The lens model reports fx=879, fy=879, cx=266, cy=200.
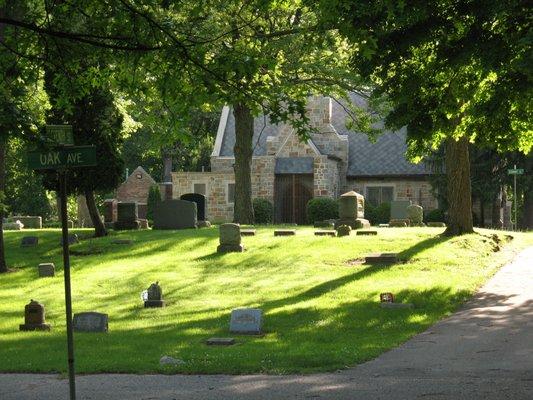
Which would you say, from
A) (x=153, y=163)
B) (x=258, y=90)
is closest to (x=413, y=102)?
(x=258, y=90)

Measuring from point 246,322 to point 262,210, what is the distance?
3248 cm

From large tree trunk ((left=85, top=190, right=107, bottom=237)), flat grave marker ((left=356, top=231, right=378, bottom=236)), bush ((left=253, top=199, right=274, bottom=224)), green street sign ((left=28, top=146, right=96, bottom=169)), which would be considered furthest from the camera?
bush ((left=253, top=199, right=274, bottom=224))

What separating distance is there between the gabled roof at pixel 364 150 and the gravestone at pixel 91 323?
3301cm

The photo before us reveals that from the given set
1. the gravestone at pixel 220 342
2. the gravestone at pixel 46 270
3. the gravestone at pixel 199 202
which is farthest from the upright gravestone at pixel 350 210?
the gravestone at pixel 220 342

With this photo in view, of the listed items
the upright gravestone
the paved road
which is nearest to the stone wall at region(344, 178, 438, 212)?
the upright gravestone

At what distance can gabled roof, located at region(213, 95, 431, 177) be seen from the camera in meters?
50.0

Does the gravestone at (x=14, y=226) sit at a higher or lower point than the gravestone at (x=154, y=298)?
higher

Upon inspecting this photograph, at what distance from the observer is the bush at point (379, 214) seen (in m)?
→ 45.6

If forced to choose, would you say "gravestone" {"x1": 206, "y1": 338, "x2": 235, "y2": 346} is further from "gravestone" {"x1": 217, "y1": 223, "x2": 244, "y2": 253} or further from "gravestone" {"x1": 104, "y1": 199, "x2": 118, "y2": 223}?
"gravestone" {"x1": 104, "y1": 199, "x2": 118, "y2": 223}

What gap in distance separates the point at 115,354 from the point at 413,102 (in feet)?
27.2

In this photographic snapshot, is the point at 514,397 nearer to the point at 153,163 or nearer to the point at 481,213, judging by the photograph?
the point at 481,213

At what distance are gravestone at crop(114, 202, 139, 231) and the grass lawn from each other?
1.87 m

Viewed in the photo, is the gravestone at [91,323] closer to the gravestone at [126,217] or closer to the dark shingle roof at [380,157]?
the gravestone at [126,217]

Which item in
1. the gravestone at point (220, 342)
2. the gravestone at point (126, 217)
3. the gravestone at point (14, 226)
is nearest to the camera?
the gravestone at point (220, 342)
